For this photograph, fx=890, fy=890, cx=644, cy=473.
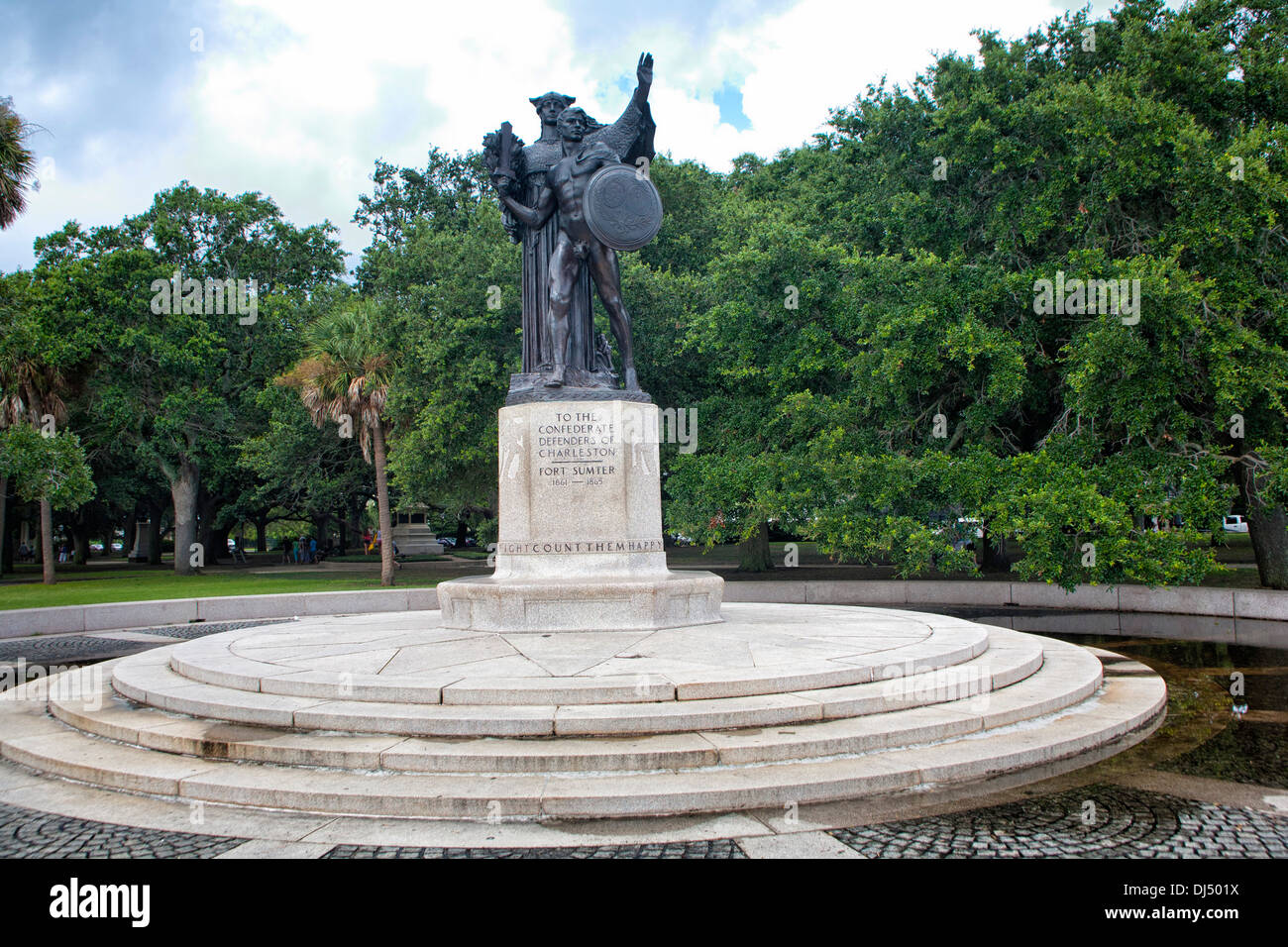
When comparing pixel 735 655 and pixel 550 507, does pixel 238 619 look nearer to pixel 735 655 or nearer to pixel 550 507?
pixel 550 507

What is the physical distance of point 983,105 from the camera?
17797mm

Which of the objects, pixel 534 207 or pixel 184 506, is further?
pixel 184 506

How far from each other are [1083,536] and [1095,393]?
2.54 m

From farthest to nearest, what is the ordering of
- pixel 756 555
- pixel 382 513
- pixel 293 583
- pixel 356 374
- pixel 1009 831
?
1. pixel 756 555
2. pixel 356 374
3. pixel 382 513
4. pixel 293 583
5. pixel 1009 831

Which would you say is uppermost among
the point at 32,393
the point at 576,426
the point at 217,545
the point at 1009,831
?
the point at 32,393

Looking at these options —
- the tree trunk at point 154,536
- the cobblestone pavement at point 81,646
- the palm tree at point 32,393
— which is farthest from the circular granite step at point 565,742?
the tree trunk at point 154,536

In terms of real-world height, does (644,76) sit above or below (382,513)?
above

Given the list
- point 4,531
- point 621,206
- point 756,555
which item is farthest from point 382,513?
point 4,531

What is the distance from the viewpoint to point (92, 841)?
513 cm

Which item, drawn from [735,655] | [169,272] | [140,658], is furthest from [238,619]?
[169,272]

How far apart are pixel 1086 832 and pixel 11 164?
20009 millimetres

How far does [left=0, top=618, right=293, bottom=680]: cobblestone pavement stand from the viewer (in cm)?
1300

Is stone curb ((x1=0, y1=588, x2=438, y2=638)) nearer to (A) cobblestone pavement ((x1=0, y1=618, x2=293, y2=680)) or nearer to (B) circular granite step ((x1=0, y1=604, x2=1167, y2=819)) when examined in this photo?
(A) cobblestone pavement ((x1=0, y1=618, x2=293, y2=680))

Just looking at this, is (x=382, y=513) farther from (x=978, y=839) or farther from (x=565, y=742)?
(x=978, y=839)
